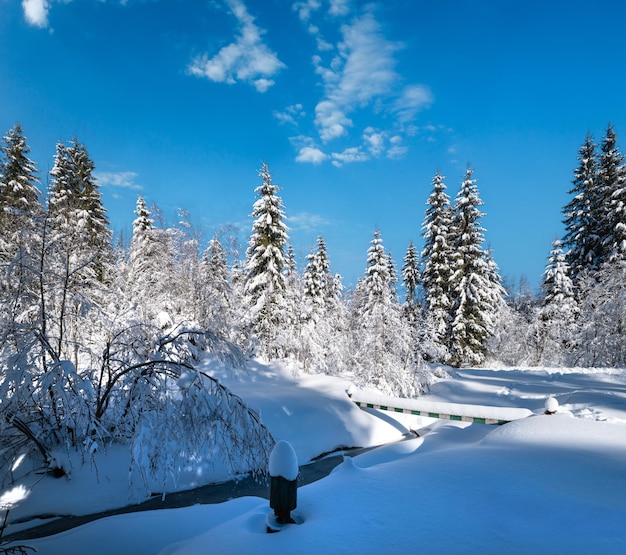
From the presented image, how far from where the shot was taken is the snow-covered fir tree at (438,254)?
20625 mm

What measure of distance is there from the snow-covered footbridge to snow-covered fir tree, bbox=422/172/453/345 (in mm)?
→ 12329

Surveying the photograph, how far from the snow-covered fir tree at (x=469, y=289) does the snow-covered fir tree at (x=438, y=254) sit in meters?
0.39

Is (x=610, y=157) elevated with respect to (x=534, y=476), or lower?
elevated

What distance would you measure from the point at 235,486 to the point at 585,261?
79.7 feet

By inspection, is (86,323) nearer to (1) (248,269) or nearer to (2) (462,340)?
(1) (248,269)

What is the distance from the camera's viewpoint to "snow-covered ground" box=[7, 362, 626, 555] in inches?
87.7

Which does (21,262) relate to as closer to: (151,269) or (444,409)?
(444,409)

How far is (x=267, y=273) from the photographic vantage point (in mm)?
16828

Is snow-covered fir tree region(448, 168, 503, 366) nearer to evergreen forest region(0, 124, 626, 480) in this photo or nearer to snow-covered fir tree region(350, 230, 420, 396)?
evergreen forest region(0, 124, 626, 480)

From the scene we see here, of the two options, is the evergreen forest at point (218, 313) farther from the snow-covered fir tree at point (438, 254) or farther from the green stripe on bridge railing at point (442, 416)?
the green stripe on bridge railing at point (442, 416)

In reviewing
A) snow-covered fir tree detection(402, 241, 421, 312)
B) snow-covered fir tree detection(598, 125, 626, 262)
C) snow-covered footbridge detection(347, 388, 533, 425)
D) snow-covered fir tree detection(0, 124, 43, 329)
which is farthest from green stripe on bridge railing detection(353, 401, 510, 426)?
snow-covered fir tree detection(402, 241, 421, 312)

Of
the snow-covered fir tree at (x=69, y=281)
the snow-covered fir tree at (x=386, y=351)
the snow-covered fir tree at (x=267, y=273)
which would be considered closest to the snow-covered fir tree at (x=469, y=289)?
the snow-covered fir tree at (x=386, y=351)

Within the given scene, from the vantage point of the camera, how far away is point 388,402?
8719 mm

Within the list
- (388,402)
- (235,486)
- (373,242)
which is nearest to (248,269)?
(373,242)
